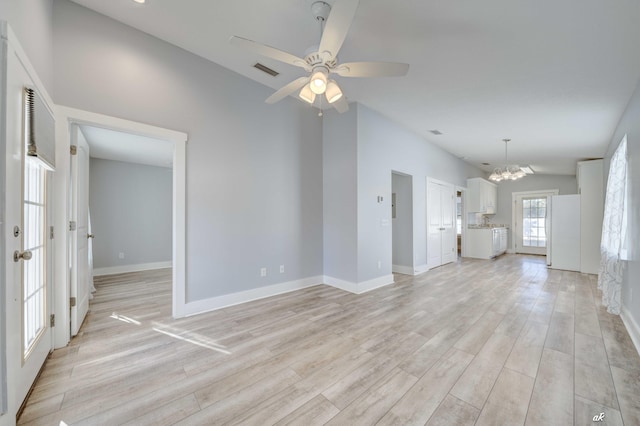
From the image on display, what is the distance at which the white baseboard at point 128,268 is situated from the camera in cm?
529

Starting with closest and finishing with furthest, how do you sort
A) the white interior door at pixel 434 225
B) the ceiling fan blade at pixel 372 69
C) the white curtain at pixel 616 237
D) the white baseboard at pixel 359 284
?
1. the ceiling fan blade at pixel 372 69
2. the white curtain at pixel 616 237
3. the white baseboard at pixel 359 284
4. the white interior door at pixel 434 225

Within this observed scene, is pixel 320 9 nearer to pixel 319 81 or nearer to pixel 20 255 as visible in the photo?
pixel 319 81

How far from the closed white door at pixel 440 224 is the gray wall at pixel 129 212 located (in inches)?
241

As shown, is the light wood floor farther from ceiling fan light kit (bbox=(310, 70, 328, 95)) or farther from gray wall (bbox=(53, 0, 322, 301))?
ceiling fan light kit (bbox=(310, 70, 328, 95))

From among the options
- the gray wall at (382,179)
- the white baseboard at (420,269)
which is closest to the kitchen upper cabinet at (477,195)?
the gray wall at (382,179)

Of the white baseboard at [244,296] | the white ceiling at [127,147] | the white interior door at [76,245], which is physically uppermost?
the white ceiling at [127,147]

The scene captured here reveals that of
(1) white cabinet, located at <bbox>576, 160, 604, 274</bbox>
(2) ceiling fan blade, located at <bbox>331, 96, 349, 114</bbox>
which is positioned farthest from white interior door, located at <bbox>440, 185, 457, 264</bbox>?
(2) ceiling fan blade, located at <bbox>331, 96, 349, 114</bbox>

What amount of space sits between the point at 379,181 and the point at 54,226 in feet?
13.2

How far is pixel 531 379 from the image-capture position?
1.86 meters

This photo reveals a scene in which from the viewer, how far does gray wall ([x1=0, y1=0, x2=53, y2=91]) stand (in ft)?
4.94

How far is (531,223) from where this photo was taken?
8.68m

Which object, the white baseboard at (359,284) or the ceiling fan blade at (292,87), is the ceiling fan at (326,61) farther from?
the white baseboard at (359,284)

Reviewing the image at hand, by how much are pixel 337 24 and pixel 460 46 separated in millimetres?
1656

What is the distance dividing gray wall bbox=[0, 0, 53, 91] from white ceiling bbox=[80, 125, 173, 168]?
1.54 metres
